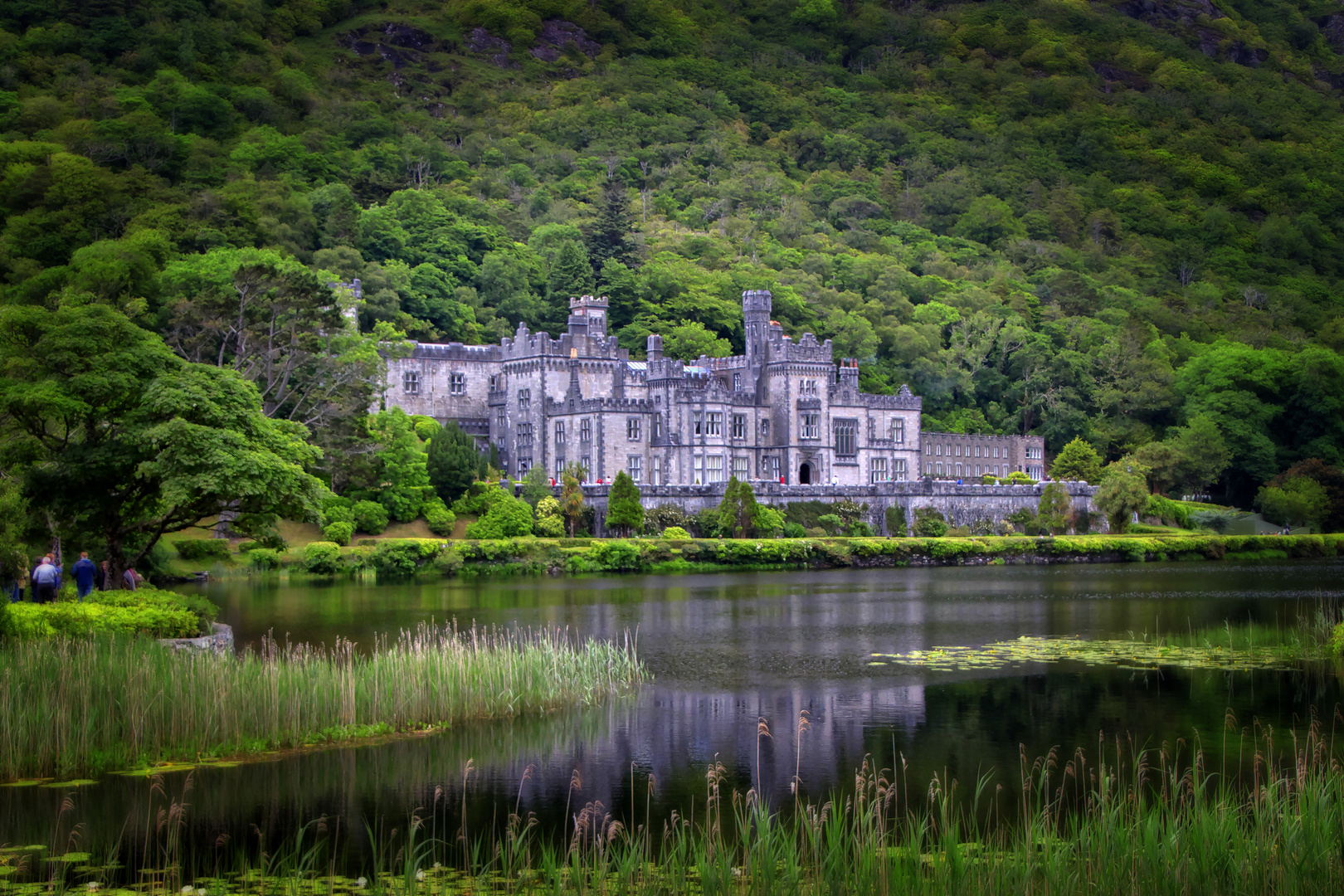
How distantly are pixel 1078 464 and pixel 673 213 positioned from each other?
72.1 meters

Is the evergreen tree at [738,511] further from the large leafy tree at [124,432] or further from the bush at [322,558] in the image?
the large leafy tree at [124,432]

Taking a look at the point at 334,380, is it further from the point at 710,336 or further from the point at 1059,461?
the point at 1059,461

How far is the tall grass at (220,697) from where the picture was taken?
1809cm

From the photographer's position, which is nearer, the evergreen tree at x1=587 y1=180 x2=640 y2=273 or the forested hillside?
the forested hillside

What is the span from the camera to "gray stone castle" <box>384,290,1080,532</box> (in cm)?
7844

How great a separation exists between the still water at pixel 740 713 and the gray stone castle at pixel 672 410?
108 feet

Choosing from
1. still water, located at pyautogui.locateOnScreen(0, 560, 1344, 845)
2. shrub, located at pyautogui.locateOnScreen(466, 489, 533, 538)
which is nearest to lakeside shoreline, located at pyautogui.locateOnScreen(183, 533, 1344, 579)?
shrub, located at pyautogui.locateOnScreen(466, 489, 533, 538)

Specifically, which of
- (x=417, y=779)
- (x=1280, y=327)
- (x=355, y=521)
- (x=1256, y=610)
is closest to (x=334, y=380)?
(x=355, y=521)

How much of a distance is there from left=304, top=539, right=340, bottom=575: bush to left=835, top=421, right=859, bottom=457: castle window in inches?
1492

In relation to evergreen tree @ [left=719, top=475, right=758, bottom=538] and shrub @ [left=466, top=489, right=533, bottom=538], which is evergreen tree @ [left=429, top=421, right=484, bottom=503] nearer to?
shrub @ [left=466, top=489, right=533, bottom=538]

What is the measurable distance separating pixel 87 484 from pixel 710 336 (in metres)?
77.6

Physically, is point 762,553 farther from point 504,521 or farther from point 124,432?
point 124,432

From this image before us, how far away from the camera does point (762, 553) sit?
65938 millimetres

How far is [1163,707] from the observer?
23344mm
